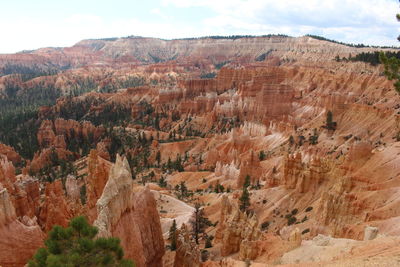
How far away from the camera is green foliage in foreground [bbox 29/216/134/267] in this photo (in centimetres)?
991

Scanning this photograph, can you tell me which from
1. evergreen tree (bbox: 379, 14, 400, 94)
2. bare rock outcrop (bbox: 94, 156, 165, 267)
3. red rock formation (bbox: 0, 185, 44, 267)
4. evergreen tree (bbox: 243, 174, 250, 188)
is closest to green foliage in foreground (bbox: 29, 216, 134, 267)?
bare rock outcrop (bbox: 94, 156, 165, 267)

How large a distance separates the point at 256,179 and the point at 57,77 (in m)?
139

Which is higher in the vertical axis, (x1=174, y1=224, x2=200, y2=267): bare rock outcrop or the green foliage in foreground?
the green foliage in foreground

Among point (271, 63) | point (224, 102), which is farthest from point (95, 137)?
point (271, 63)

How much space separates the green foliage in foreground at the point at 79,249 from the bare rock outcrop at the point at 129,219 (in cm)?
113

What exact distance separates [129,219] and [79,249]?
5114 millimetres

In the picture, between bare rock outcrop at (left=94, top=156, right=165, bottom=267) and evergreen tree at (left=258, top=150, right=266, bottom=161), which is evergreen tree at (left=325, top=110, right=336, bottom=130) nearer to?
evergreen tree at (left=258, top=150, right=266, bottom=161)

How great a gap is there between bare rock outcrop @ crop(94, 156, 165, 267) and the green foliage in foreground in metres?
1.13

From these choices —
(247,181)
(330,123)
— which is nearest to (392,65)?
(247,181)

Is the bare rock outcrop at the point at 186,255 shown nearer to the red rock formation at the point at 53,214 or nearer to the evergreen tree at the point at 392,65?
the red rock formation at the point at 53,214

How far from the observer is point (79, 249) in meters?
10.4

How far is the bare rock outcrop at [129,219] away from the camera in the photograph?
44.4ft

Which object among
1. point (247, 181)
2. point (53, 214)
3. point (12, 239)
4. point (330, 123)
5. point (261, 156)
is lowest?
point (247, 181)

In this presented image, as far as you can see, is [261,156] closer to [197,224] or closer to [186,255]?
[197,224]
